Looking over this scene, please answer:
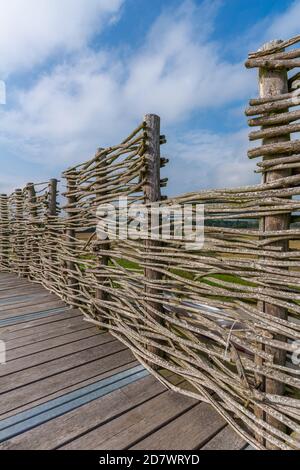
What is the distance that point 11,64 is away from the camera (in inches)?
108

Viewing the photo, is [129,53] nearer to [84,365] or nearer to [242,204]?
[242,204]

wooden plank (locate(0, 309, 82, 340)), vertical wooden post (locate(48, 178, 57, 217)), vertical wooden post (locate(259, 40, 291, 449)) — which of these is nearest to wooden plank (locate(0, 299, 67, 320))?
wooden plank (locate(0, 309, 82, 340))

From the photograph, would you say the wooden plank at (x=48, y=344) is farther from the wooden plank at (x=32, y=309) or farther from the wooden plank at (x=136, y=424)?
the wooden plank at (x=136, y=424)

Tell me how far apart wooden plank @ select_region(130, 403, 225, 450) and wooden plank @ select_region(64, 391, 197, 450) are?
0.04 meters

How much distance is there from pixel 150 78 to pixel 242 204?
2.01 m

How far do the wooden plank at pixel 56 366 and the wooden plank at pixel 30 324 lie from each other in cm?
70

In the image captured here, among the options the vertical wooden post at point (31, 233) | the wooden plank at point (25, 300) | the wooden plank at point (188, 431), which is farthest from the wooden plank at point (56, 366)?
the vertical wooden post at point (31, 233)

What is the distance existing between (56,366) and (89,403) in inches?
21.4

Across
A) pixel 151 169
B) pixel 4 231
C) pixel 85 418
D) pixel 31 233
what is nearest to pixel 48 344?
pixel 85 418

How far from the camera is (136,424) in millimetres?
1541

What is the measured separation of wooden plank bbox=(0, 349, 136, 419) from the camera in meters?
1.70

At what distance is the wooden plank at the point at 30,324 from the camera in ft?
8.91

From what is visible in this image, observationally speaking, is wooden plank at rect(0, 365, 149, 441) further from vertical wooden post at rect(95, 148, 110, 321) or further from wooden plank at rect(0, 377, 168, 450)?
vertical wooden post at rect(95, 148, 110, 321)

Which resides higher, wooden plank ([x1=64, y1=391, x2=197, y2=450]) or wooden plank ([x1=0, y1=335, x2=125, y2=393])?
wooden plank ([x1=0, y1=335, x2=125, y2=393])
